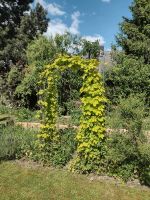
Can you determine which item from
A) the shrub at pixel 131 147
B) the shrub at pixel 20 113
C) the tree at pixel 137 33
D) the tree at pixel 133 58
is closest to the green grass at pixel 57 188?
the shrub at pixel 131 147

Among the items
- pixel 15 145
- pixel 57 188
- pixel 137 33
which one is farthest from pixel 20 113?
pixel 57 188

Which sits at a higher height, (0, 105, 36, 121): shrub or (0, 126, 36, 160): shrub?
(0, 105, 36, 121): shrub

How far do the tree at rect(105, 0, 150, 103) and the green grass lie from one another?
417 inches

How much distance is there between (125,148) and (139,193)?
42.9 inches

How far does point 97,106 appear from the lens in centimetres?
962

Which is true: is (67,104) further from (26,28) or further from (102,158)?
(26,28)

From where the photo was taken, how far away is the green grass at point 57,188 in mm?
8086

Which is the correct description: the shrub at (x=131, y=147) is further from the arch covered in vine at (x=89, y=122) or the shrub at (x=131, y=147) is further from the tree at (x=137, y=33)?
the tree at (x=137, y=33)

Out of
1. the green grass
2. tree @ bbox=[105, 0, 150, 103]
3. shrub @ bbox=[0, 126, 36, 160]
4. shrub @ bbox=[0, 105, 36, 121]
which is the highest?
tree @ bbox=[105, 0, 150, 103]

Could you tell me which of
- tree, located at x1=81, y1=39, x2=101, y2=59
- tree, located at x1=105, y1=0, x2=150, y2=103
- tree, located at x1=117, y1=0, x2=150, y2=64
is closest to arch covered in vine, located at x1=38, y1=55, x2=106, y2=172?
tree, located at x1=105, y1=0, x2=150, y2=103

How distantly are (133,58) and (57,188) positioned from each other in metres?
13.8

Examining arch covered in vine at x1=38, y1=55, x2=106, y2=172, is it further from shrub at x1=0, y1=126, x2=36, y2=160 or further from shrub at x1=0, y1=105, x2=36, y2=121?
shrub at x1=0, y1=105, x2=36, y2=121

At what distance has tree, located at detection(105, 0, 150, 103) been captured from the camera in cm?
1978

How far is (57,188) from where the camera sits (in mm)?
8484
